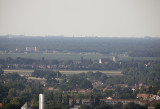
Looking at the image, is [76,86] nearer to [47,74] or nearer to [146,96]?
[146,96]

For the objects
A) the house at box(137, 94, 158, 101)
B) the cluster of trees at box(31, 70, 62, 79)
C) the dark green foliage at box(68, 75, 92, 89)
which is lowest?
the cluster of trees at box(31, 70, 62, 79)

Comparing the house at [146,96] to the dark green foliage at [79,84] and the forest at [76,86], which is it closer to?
the forest at [76,86]

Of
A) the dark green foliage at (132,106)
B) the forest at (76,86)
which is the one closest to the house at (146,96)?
the forest at (76,86)

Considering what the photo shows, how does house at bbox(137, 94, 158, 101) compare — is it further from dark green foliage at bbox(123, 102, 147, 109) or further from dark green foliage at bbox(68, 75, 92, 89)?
dark green foliage at bbox(68, 75, 92, 89)

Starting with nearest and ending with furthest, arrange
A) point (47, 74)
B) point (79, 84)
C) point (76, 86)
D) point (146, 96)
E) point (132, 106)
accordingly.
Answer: point (132, 106)
point (146, 96)
point (76, 86)
point (79, 84)
point (47, 74)

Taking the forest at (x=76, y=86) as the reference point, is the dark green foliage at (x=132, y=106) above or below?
above

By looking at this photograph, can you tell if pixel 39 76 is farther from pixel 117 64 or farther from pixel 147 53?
pixel 147 53

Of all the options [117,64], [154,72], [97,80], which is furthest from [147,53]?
[97,80]

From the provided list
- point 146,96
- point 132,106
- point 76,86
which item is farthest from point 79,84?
point 132,106

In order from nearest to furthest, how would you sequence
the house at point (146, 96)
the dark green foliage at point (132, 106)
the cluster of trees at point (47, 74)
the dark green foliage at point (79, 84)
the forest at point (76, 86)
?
the dark green foliage at point (132, 106)
the forest at point (76, 86)
the house at point (146, 96)
the dark green foliage at point (79, 84)
the cluster of trees at point (47, 74)

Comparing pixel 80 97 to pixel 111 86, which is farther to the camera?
pixel 111 86

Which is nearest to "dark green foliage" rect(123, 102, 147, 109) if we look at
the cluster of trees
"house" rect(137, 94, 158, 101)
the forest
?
the forest
